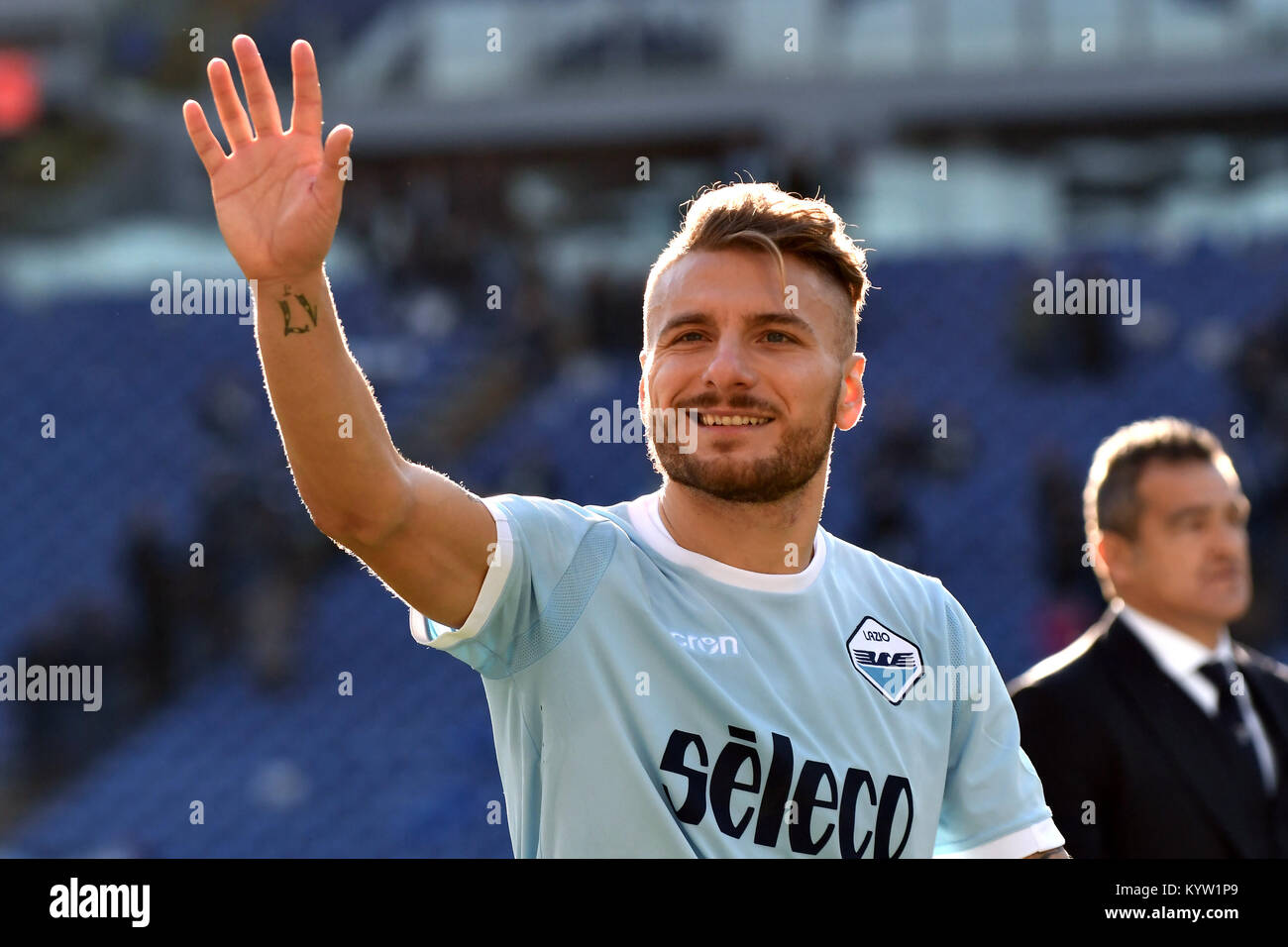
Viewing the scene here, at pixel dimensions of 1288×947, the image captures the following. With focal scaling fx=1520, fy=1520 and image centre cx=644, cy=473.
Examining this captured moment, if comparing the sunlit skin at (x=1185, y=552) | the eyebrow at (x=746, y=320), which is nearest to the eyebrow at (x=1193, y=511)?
the sunlit skin at (x=1185, y=552)

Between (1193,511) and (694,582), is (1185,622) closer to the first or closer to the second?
(1193,511)

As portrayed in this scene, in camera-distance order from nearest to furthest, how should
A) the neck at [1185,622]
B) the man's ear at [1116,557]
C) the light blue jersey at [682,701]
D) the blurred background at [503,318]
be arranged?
1. the light blue jersey at [682,701]
2. the neck at [1185,622]
3. the man's ear at [1116,557]
4. the blurred background at [503,318]

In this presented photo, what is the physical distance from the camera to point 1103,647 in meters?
3.94

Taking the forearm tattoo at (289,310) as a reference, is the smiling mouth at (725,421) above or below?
below

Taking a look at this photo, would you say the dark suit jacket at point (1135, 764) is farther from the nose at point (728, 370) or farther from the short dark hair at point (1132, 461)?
the nose at point (728, 370)

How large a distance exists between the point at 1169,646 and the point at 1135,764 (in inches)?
17.7

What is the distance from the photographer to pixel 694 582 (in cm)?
241

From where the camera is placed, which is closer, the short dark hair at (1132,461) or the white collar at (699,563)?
the white collar at (699,563)

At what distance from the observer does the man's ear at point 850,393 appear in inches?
105

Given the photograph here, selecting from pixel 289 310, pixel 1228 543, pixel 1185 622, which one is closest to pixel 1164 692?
pixel 1185 622

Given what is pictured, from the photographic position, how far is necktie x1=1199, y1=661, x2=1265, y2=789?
3887 millimetres
